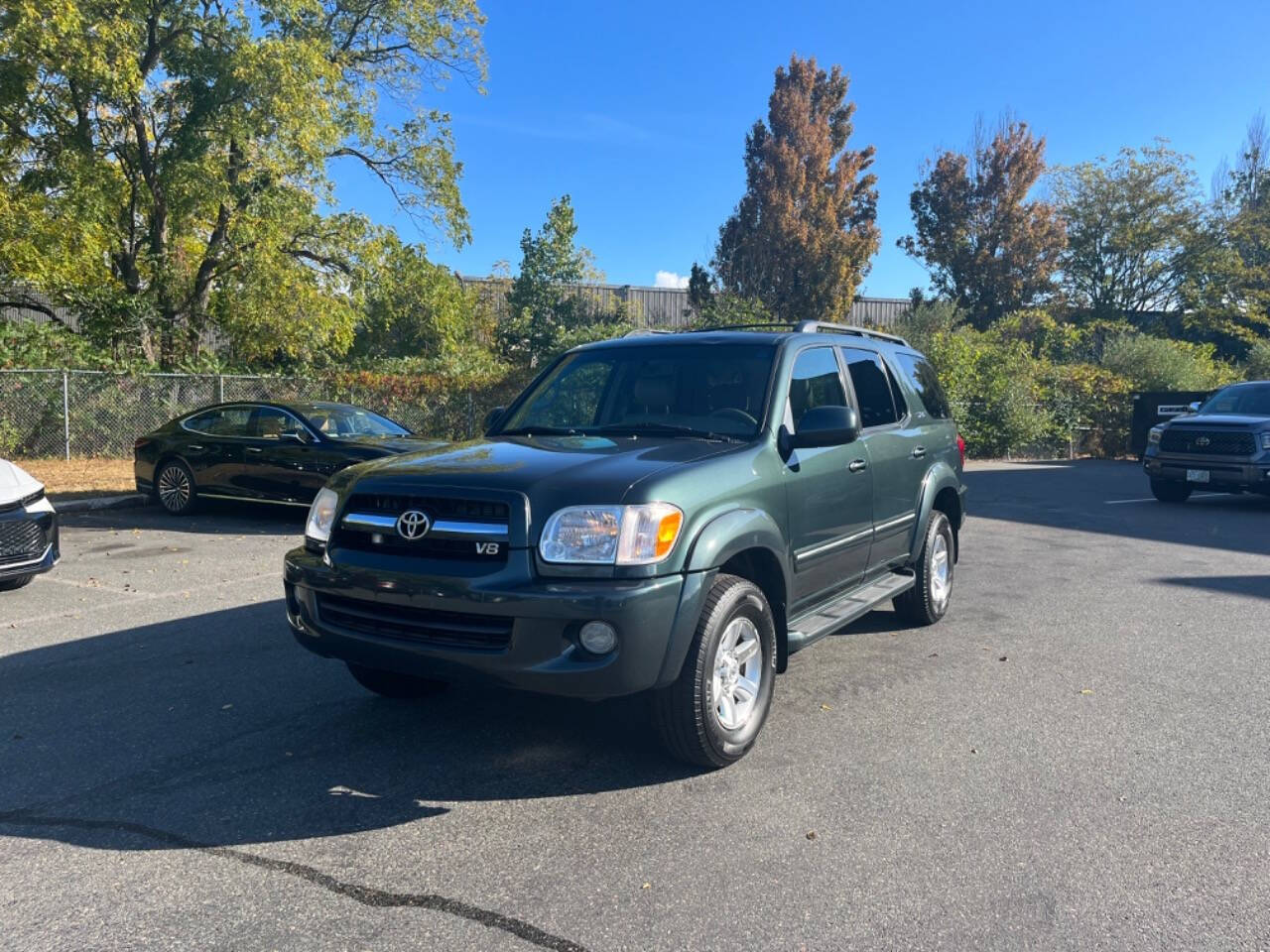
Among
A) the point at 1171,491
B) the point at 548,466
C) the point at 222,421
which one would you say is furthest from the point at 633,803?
the point at 1171,491

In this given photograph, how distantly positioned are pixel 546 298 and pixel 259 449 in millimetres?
17422

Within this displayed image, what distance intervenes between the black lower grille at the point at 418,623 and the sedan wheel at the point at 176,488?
342 inches

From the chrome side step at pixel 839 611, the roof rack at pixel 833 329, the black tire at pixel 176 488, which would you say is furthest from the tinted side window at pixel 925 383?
the black tire at pixel 176 488

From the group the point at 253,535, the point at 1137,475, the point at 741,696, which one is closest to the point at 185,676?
the point at 741,696

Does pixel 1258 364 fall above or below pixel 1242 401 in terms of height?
above

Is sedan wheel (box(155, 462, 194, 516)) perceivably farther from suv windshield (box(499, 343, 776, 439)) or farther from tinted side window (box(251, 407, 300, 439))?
suv windshield (box(499, 343, 776, 439))

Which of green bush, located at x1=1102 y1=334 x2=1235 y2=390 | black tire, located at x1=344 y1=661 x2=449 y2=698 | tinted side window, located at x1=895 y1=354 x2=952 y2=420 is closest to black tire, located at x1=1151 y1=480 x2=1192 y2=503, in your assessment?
tinted side window, located at x1=895 y1=354 x2=952 y2=420

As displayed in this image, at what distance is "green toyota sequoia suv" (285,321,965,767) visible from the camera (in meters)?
3.48

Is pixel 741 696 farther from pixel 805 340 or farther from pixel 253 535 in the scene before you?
pixel 253 535

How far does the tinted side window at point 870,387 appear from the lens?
560 centimetres

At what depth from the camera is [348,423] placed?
11273 mm

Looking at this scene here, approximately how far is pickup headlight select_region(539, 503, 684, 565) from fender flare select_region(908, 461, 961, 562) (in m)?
3.01

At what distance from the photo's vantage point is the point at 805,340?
202 inches

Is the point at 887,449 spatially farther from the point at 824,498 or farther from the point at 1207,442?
the point at 1207,442
